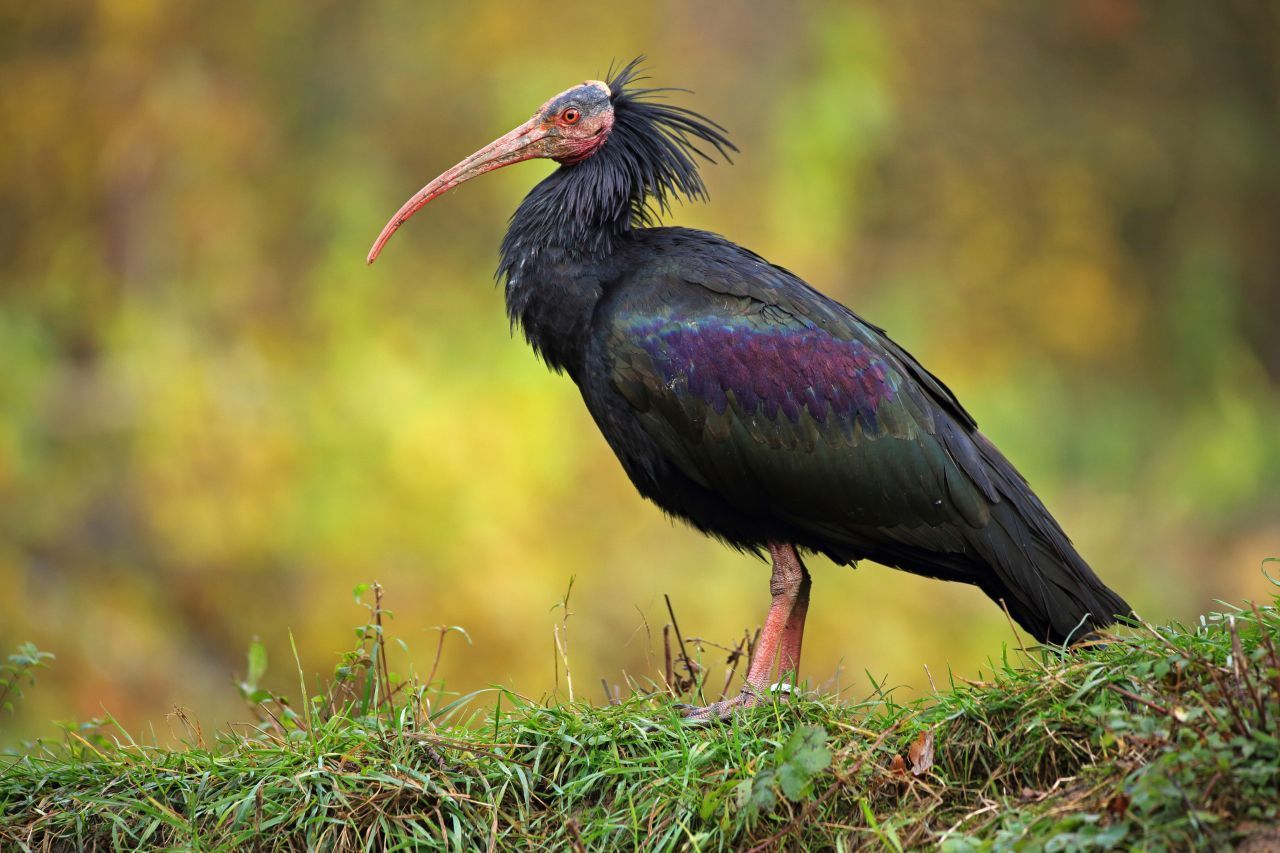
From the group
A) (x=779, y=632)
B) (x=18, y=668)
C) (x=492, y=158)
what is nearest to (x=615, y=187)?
(x=492, y=158)

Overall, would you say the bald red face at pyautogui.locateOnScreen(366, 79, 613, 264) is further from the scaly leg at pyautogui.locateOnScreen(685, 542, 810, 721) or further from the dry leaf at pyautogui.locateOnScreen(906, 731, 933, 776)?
the dry leaf at pyautogui.locateOnScreen(906, 731, 933, 776)

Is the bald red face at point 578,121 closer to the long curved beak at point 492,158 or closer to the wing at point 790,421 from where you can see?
the long curved beak at point 492,158

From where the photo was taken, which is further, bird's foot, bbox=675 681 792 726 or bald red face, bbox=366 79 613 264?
bald red face, bbox=366 79 613 264

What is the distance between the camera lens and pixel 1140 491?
1352 cm

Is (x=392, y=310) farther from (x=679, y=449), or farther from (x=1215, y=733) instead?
(x=1215, y=733)

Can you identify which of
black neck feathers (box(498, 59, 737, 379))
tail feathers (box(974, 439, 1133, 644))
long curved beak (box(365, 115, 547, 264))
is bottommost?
tail feathers (box(974, 439, 1133, 644))

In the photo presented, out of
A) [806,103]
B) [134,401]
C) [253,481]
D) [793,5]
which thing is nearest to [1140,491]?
[806,103]

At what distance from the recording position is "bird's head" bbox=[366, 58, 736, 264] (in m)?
6.36

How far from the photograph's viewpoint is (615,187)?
6195 mm

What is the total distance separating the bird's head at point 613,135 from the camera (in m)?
6.36

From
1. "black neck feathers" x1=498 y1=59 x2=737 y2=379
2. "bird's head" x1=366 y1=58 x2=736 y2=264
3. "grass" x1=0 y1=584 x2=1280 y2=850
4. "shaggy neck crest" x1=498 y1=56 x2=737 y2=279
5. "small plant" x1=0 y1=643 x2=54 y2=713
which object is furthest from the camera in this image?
"bird's head" x1=366 y1=58 x2=736 y2=264

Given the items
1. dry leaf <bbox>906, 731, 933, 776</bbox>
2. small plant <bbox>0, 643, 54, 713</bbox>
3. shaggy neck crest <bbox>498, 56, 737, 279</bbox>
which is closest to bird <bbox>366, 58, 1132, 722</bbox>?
shaggy neck crest <bbox>498, 56, 737, 279</bbox>

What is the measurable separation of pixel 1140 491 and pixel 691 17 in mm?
6500

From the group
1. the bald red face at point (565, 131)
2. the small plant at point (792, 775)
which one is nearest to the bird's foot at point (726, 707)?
the small plant at point (792, 775)
